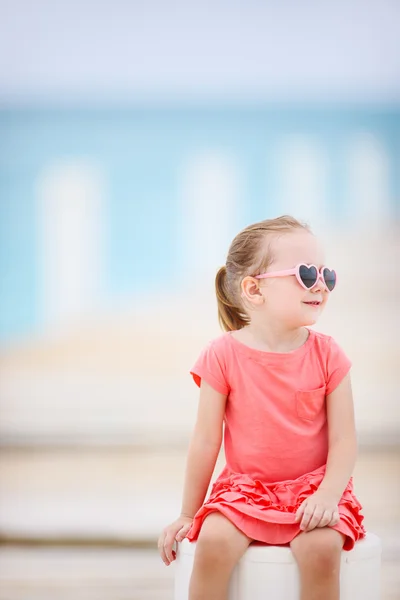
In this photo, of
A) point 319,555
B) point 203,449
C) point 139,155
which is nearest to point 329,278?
point 203,449

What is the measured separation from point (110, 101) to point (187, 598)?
4096mm

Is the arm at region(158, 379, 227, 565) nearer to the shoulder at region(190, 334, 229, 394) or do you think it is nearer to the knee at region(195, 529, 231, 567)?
the shoulder at region(190, 334, 229, 394)

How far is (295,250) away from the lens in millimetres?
1561

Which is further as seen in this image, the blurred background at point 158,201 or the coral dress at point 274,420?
the blurred background at point 158,201

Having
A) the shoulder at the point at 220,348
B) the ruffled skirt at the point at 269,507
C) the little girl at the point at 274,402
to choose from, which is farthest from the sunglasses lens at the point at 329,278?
the ruffled skirt at the point at 269,507

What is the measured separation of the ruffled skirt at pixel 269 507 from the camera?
1.41m

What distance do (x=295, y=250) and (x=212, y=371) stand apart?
28 centimetres

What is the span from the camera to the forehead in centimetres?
156

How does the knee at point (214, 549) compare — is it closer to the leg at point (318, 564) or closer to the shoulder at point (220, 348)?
the leg at point (318, 564)

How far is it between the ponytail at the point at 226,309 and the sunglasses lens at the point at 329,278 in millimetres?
226

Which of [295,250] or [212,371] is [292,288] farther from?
[212,371]

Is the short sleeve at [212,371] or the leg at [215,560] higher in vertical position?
the short sleeve at [212,371]

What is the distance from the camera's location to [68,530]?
3.25 meters

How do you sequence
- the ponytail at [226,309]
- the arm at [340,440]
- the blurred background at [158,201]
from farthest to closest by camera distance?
the blurred background at [158,201] → the ponytail at [226,309] → the arm at [340,440]
